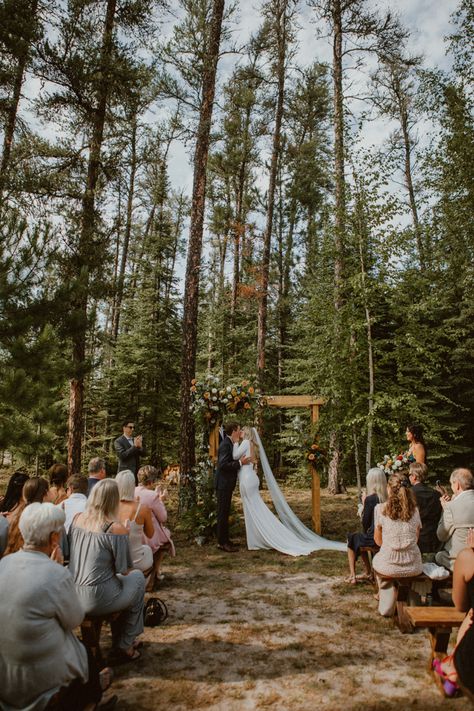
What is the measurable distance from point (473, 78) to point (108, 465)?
15.6 m

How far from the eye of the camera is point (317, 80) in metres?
17.6

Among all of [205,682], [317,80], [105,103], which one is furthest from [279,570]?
[317,80]

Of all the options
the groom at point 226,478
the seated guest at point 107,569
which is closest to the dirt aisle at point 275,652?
the seated guest at point 107,569

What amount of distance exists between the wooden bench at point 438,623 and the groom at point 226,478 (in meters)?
4.30

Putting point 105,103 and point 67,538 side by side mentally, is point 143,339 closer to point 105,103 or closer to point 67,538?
point 105,103

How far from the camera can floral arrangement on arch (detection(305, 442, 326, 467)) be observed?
8367mm

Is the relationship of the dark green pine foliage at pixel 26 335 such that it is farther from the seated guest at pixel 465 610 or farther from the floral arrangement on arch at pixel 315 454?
the seated guest at pixel 465 610

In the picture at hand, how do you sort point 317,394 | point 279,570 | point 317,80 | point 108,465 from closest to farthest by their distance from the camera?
point 279,570 → point 317,394 → point 108,465 → point 317,80

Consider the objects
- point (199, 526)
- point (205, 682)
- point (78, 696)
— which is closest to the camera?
point (78, 696)

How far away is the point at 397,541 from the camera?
14.8 ft

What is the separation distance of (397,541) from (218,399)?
441 cm

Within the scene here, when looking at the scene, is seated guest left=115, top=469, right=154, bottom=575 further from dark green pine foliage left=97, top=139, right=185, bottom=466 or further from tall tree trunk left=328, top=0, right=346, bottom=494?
dark green pine foliage left=97, top=139, right=185, bottom=466

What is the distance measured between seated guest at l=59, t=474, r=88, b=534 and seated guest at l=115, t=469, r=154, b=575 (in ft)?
1.55

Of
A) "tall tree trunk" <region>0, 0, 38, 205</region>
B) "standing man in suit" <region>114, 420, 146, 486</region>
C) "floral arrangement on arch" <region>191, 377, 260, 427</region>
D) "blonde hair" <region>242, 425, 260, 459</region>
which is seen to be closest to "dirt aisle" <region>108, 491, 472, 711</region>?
"blonde hair" <region>242, 425, 260, 459</region>
